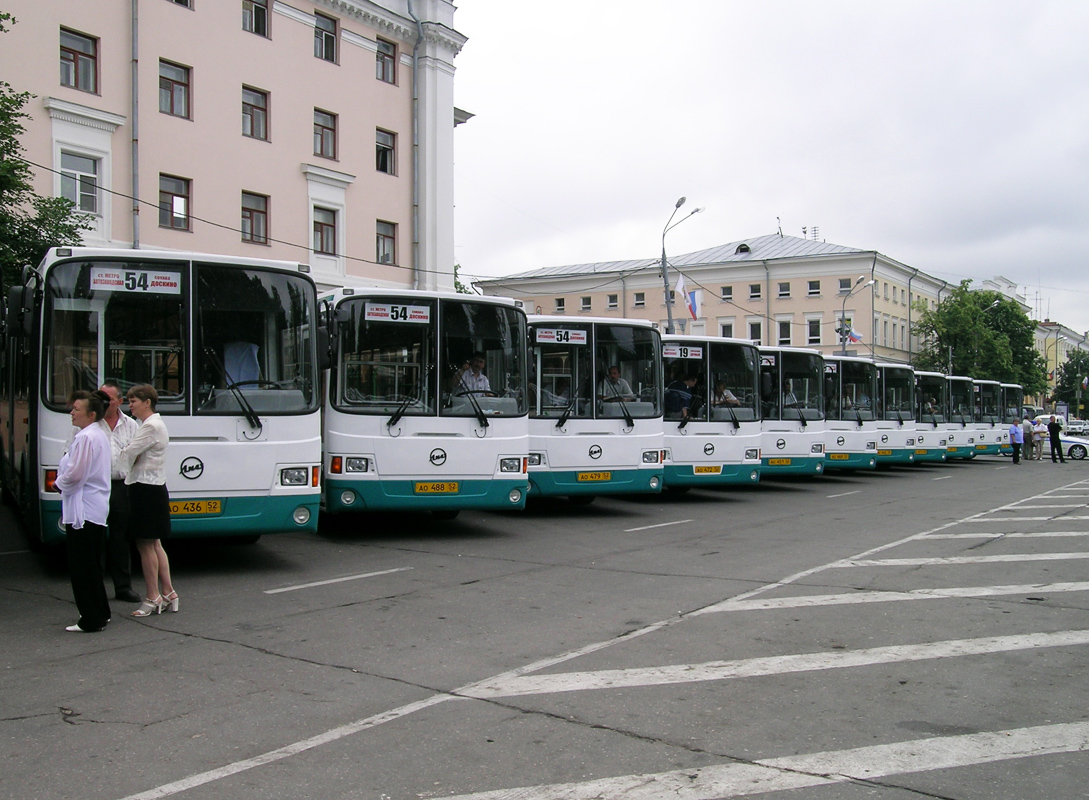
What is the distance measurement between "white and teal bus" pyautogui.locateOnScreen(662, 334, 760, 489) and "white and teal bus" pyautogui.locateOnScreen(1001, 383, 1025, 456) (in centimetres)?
2376

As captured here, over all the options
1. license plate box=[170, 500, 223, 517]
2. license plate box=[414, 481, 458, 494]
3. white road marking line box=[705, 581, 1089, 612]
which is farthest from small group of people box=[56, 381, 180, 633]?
white road marking line box=[705, 581, 1089, 612]

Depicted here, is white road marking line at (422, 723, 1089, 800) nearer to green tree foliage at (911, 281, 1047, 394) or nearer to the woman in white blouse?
the woman in white blouse

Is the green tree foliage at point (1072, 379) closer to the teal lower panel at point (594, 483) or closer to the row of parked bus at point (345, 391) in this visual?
the row of parked bus at point (345, 391)

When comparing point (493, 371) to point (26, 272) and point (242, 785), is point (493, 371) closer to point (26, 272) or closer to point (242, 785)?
point (26, 272)

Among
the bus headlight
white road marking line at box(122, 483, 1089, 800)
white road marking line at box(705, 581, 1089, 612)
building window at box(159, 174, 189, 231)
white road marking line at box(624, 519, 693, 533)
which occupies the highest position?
building window at box(159, 174, 189, 231)

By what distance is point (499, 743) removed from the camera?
15.2 feet

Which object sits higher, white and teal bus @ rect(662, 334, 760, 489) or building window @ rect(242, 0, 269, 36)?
building window @ rect(242, 0, 269, 36)

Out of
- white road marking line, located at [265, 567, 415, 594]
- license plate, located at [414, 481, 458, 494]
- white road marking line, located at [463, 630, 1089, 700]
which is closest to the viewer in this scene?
white road marking line, located at [463, 630, 1089, 700]

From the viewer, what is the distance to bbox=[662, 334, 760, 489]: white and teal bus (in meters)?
17.4

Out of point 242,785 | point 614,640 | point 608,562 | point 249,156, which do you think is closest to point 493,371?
point 608,562

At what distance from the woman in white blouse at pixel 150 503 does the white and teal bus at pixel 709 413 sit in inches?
421

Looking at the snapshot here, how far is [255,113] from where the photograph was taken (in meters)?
30.3

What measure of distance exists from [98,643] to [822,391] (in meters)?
17.2

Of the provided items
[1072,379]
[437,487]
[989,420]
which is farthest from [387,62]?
[1072,379]
